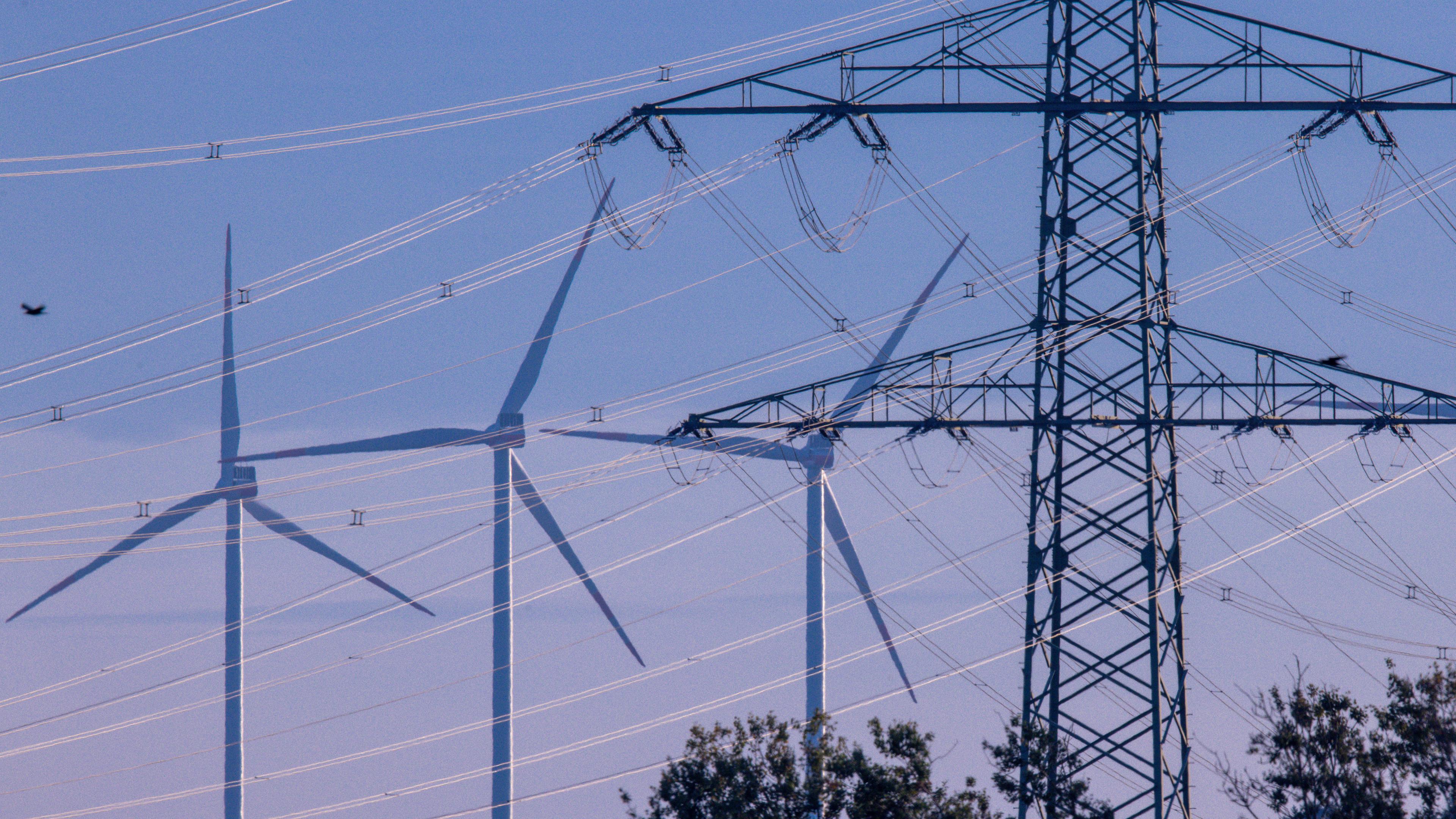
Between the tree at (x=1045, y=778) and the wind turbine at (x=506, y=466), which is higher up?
the wind turbine at (x=506, y=466)

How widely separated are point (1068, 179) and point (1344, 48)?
7.69 metres

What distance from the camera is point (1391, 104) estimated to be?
53.4 meters

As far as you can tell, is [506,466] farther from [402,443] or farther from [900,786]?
[900,786]

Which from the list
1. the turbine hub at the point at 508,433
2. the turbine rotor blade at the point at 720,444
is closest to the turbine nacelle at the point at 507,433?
the turbine hub at the point at 508,433

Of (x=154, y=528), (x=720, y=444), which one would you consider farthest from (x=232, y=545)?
(x=720, y=444)

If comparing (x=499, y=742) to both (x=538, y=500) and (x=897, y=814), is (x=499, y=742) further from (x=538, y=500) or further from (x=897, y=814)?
(x=897, y=814)

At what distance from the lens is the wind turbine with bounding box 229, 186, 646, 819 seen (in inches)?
3164

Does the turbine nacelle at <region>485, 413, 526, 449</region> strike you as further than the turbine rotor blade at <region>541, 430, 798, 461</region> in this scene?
Yes

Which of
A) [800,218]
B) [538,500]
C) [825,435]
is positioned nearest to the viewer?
[800,218]

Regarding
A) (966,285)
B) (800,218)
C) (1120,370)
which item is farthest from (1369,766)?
(800,218)

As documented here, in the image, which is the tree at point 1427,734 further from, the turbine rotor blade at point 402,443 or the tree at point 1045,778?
the turbine rotor blade at point 402,443

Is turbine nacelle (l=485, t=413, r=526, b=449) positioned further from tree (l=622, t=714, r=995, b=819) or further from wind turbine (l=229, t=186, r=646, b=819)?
tree (l=622, t=714, r=995, b=819)

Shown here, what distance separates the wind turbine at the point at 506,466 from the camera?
80.4 m

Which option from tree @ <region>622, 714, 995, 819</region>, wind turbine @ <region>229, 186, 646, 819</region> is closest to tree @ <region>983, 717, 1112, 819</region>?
tree @ <region>622, 714, 995, 819</region>
